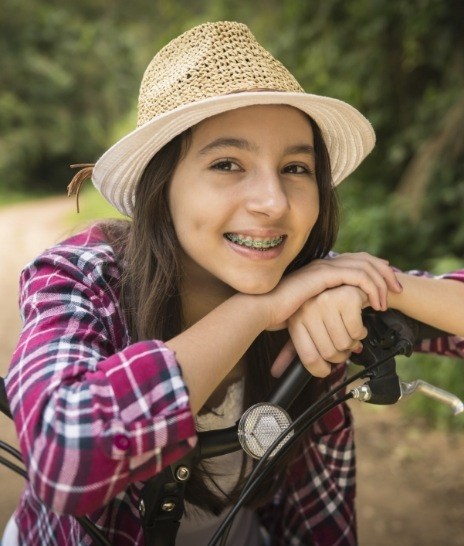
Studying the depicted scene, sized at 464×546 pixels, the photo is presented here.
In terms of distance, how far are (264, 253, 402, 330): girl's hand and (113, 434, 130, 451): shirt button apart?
18.7 inches

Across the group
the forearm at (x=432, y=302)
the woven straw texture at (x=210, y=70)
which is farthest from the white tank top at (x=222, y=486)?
the woven straw texture at (x=210, y=70)

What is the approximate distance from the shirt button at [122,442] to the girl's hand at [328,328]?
449mm

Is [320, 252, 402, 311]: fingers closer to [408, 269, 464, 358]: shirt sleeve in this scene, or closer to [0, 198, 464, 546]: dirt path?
[408, 269, 464, 358]: shirt sleeve

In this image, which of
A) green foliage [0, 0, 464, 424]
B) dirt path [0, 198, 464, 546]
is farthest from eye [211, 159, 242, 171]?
green foliage [0, 0, 464, 424]

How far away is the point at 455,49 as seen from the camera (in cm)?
468

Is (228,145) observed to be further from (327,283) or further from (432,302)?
(432,302)

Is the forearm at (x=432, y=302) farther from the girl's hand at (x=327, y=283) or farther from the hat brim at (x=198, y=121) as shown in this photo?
the hat brim at (x=198, y=121)

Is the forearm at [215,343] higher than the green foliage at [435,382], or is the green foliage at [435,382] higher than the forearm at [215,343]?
the green foliage at [435,382]

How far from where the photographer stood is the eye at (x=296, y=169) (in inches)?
58.3

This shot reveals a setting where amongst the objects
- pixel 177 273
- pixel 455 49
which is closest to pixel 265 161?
pixel 177 273

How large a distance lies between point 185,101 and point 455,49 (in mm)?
4090

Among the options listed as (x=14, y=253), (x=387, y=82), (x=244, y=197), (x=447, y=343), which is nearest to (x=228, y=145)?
(x=244, y=197)

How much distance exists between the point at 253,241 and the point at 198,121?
309 millimetres

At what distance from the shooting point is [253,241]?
4.50 feet
